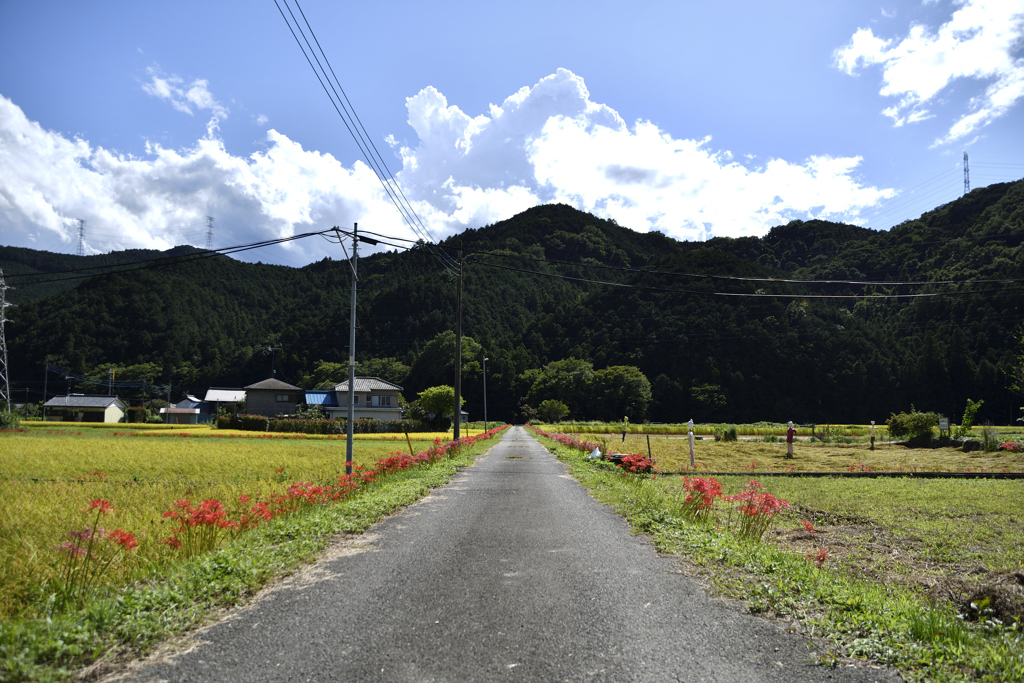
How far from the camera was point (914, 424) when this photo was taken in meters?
25.8

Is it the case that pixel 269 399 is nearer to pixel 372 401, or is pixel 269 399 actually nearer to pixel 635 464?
pixel 372 401

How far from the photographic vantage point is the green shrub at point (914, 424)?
2519cm

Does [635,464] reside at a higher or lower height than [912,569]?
higher

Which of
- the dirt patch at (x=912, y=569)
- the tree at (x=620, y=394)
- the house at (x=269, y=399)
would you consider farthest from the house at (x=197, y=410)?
the dirt patch at (x=912, y=569)

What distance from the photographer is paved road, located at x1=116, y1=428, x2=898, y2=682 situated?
3326 millimetres

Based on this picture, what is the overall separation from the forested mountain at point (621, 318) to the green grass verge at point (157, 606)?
156ft

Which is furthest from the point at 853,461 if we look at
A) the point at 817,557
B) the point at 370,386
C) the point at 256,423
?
the point at 370,386

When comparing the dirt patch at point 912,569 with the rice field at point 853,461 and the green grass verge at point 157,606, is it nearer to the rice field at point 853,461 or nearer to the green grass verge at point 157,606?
the green grass verge at point 157,606

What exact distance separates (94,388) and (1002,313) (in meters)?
138

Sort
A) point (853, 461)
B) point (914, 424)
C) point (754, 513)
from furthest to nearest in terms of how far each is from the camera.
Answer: point (914, 424) < point (853, 461) < point (754, 513)

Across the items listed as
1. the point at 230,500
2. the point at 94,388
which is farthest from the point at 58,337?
the point at 230,500

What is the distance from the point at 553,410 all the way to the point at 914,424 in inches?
2495

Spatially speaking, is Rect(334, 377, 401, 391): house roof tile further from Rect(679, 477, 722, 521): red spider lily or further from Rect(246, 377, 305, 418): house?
Rect(679, 477, 722, 521): red spider lily

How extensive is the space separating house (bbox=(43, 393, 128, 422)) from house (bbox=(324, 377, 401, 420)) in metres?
33.4
